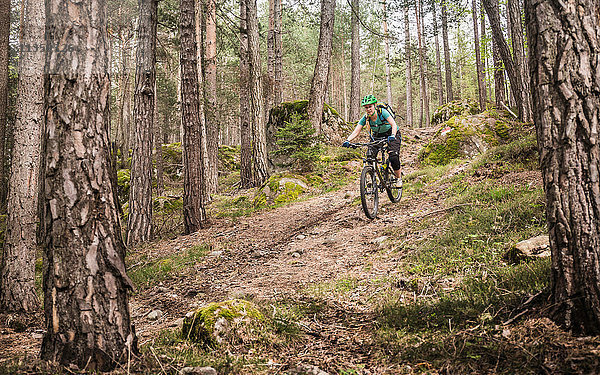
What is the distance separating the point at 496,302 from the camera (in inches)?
130

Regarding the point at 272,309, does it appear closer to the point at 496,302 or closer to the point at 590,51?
the point at 496,302

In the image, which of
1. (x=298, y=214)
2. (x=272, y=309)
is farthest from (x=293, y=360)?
(x=298, y=214)

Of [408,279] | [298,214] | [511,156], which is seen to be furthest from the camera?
[298,214]

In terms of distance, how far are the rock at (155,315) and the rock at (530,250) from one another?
4345 millimetres

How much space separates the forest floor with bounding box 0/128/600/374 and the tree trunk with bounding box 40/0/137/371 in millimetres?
519

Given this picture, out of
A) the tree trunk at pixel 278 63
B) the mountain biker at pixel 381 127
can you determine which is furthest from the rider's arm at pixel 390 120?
the tree trunk at pixel 278 63

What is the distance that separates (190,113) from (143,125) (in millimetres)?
1199

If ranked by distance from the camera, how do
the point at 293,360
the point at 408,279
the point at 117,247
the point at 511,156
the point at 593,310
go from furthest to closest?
the point at 511,156
the point at 408,279
the point at 293,360
the point at 117,247
the point at 593,310

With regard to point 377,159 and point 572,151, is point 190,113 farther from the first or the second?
point 572,151

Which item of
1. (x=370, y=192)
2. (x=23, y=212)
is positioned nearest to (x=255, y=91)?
(x=370, y=192)

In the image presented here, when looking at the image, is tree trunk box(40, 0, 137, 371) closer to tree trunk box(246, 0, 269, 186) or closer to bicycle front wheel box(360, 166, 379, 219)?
bicycle front wheel box(360, 166, 379, 219)

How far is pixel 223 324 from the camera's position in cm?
335

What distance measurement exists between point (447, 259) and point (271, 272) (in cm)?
272

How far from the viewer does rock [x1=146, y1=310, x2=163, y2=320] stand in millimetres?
4836
